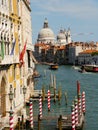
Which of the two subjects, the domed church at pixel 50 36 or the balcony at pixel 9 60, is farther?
the domed church at pixel 50 36

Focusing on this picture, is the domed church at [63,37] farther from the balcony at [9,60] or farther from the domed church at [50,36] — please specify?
the balcony at [9,60]

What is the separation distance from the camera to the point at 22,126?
11.5 meters

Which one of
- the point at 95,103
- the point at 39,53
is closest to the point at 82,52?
the point at 39,53

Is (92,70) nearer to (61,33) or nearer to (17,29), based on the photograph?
(17,29)

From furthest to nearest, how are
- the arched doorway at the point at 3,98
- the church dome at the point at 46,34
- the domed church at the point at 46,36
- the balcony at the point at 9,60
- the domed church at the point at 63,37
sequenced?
the domed church at the point at 63,37
the domed church at the point at 46,36
the church dome at the point at 46,34
the arched doorway at the point at 3,98
the balcony at the point at 9,60

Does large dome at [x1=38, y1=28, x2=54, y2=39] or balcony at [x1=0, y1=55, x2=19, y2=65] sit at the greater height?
large dome at [x1=38, y1=28, x2=54, y2=39]

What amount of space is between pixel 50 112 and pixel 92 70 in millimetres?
33891

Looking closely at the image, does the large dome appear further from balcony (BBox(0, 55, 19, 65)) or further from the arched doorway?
the arched doorway

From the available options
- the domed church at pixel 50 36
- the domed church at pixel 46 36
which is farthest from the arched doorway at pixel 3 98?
the domed church at pixel 46 36

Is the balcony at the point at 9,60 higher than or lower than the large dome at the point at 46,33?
lower

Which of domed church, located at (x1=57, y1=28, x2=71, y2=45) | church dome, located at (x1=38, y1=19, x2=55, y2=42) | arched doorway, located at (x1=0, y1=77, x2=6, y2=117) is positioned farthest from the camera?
domed church, located at (x1=57, y1=28, x2=71, y2=45)

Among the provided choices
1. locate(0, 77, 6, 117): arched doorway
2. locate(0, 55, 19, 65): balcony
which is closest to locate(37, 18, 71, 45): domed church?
locate(0, 55, 19, 65): balcony

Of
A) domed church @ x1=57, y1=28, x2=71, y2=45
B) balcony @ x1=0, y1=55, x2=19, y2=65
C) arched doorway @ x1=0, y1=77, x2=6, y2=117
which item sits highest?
domed church @ x1=57, y1=28, x2=71, y2=45

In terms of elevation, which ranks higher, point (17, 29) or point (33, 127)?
point (17, 29)
